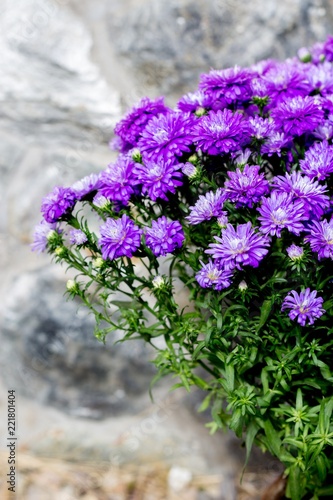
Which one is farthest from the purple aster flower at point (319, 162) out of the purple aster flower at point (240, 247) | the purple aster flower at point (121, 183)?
the purple aster flower at point (121, 183)

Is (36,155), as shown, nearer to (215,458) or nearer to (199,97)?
(199,97)

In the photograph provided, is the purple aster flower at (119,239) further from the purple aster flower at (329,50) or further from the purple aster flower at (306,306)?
the purple aster flower at (329,50)

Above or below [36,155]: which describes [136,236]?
below

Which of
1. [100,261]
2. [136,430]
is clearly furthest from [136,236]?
[136,430]

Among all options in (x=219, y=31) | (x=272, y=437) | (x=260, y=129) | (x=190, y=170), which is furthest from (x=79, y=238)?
(x=219, y=31)

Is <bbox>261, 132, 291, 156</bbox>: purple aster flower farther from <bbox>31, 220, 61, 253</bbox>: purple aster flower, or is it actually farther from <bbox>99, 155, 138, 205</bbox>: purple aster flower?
<bbox>31, 220, 61, 253</bbox>: purple aster flower

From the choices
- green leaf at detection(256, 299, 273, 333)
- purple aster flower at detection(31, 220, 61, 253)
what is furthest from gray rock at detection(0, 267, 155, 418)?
green leaf at detection(256, 299, 273, 333)

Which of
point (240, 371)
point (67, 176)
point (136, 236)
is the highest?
point (67, 176)
